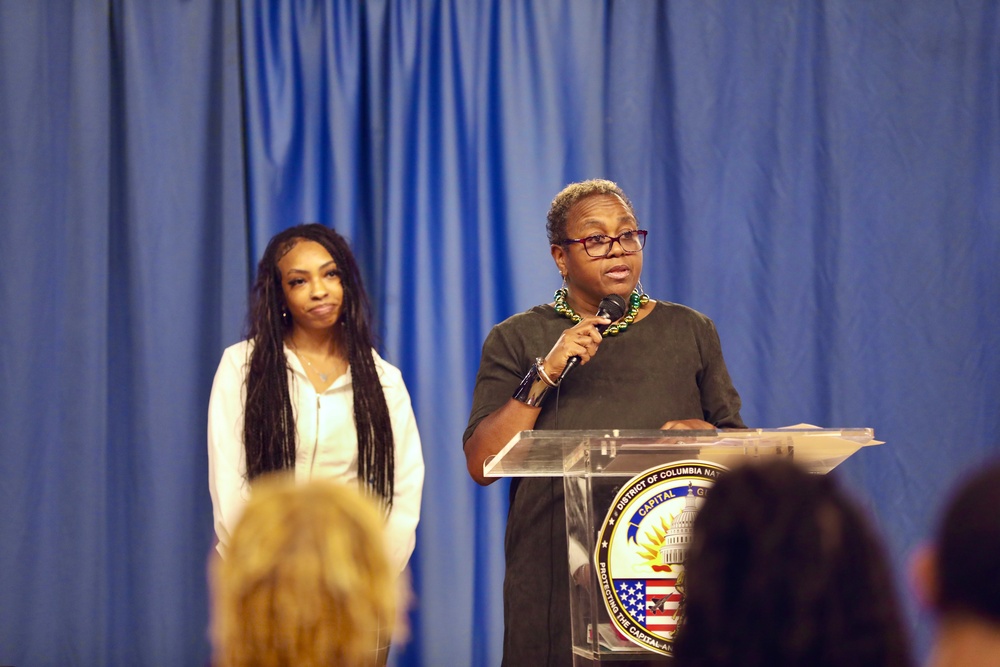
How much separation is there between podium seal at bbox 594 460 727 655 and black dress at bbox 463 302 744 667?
0.50 meters

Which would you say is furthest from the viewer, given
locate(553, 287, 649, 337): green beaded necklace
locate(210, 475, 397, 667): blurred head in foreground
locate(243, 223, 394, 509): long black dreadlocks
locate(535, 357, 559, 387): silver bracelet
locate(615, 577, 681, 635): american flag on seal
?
locate(243, 223, 394, 509): long black dreadlocks

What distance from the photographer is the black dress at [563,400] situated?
7.86 feet

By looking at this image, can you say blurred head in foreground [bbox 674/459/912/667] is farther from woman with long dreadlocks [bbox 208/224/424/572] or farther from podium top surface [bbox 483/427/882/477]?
woman with long dreadlocks [bbox 208/224/424/572]

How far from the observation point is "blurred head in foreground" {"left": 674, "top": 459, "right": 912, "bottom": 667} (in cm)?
107

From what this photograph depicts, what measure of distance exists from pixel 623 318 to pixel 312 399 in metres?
1.26

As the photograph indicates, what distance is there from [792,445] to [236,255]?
2.78 m

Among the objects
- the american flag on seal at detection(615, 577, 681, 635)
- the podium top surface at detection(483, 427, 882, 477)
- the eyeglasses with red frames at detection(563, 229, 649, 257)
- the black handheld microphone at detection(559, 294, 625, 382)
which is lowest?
the american flag on seal at detection(615, 577, 681, 635)

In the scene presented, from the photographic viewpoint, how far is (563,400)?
2.57 m

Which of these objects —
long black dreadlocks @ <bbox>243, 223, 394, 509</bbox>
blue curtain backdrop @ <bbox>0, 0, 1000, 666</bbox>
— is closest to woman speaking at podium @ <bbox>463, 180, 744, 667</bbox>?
long black dreadlocks @ <bbox>243, 223, 394, 509</bbox>

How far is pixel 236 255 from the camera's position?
4.12 m

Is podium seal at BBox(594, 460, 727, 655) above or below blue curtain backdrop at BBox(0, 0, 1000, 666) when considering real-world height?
below

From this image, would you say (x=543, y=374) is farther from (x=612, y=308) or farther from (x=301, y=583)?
(x=301, y=583)

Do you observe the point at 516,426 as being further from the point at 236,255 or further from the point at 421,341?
the point at 236,255

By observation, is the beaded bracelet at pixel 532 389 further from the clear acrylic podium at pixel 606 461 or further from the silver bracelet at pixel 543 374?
the clear acrylic podium at pixel 606 461
